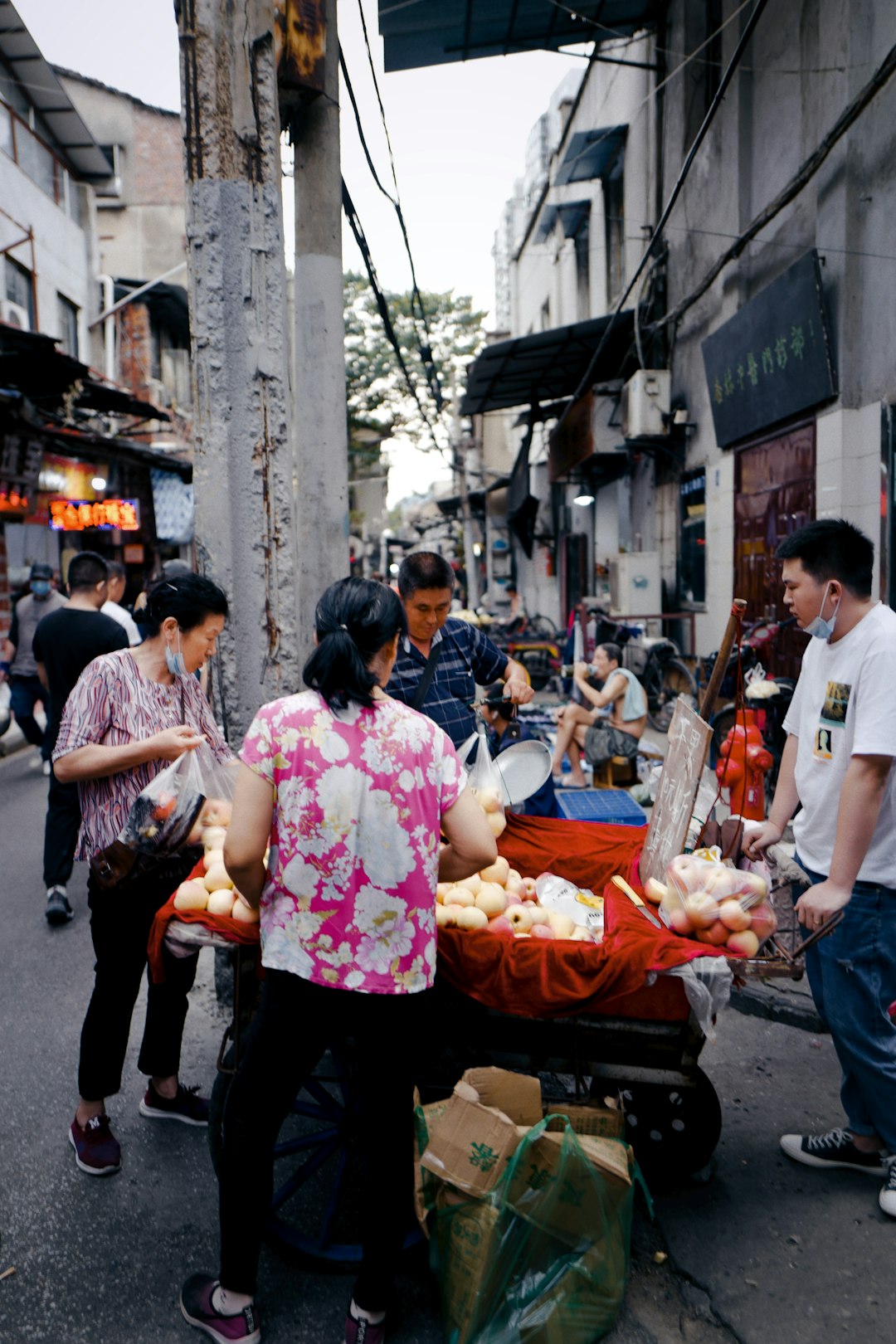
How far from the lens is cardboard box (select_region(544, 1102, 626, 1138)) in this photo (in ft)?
8.36

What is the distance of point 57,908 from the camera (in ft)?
18.1

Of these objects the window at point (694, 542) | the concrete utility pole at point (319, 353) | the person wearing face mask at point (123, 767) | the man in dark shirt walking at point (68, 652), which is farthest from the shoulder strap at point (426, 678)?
the window at point (694, 542)

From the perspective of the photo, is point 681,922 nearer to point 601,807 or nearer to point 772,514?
point 601,807

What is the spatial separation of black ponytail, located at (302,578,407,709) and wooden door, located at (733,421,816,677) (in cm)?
703

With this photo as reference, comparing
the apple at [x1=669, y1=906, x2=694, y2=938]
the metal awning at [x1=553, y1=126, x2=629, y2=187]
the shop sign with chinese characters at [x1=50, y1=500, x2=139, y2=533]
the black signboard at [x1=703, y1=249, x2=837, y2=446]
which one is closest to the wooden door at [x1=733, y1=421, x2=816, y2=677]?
the black signboard at [x1=703, y1=249, x2=837, y2=446]

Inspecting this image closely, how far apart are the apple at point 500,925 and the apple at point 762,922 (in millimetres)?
705

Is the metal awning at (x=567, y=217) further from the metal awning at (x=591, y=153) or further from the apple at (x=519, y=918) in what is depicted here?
the apple at (x=519, y=918)

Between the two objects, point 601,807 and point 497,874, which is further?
point 601,807

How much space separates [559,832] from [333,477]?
297cm

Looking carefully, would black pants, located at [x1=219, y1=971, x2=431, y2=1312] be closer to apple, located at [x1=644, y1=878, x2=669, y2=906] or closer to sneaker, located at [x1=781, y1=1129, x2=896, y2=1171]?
apple, located at [x1=644, y1=878, x2=669, y2=906]

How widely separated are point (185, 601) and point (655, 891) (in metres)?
1.78

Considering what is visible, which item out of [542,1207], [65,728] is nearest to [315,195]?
[65,728]

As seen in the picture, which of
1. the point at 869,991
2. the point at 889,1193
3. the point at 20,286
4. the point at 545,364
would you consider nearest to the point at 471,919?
the point at 869,991

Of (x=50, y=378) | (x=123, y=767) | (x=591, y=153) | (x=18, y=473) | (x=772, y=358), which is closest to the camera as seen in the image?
(x=123, y=767)
